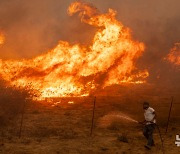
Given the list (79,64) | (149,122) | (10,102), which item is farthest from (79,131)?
(79,64)

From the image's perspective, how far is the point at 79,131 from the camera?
16500 mm

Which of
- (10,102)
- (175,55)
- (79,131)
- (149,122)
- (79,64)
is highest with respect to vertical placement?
(175,55)

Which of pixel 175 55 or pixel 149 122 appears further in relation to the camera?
pixel 175 55

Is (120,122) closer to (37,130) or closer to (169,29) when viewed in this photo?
(37,130)

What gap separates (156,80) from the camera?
129ft

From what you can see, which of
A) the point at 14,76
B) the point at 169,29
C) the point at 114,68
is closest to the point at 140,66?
the point at 169,29

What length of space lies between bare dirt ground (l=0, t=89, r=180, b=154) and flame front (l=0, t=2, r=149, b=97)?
5.74 ft

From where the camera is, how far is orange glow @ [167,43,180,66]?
41969mm

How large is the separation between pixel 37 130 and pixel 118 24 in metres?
13.8

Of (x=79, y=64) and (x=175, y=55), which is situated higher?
(x=175, y=55)

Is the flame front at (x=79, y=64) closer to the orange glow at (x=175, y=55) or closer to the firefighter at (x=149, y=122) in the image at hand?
the firefighter at (x=149, y=122)

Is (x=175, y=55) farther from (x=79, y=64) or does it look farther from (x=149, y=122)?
(x=149, y=122)

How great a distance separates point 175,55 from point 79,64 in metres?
21.6

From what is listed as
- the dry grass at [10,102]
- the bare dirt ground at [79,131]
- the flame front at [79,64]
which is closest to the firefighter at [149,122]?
the bare dirt ground at [79,131]
